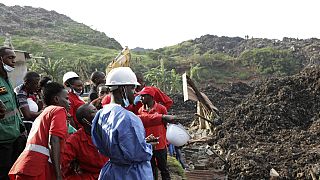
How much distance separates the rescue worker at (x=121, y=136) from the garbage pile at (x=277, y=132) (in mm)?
5569

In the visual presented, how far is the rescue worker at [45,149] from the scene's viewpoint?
2.83 metres

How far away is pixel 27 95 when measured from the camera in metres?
4.22

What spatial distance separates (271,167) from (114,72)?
6.15 metres

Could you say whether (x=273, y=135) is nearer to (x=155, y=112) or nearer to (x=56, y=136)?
(x=155, y=112)

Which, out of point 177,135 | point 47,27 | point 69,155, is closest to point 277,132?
point 177,135

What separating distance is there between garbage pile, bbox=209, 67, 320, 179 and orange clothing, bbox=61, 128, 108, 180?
5458mm

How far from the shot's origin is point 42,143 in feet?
9.48

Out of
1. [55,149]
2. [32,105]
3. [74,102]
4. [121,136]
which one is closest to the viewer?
[121,136]

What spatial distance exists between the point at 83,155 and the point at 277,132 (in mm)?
8675

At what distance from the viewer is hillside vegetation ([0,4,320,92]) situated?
88.4 feet

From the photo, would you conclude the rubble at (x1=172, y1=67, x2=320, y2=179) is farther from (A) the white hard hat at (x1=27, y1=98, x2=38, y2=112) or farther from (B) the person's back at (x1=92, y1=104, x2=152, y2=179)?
(B) the person's back at (x1=92, y1=104, x2=152, y2=179)

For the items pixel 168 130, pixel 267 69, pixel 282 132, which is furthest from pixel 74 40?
pixel 168 130

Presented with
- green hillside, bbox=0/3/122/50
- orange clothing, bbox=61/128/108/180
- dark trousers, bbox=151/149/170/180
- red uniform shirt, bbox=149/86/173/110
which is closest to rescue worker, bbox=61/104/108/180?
orange clothing, bbox=61/128/108/180

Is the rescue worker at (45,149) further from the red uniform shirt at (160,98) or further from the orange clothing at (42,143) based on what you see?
the red uniform shirt at (160,98)
